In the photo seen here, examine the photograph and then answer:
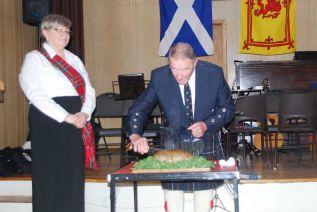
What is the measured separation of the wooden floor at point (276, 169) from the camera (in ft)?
14.2

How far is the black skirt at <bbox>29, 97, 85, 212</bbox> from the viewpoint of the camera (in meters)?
3.19

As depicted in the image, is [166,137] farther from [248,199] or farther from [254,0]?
[254,0]

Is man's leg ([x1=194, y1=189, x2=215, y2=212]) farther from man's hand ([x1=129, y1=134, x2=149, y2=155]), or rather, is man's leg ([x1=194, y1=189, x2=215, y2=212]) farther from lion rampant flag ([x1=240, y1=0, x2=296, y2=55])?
lion rampant flag ([x1=240, y1=0, x2=296, y2=55])

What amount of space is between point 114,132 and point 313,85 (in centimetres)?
330

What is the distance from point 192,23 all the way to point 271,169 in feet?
12.2

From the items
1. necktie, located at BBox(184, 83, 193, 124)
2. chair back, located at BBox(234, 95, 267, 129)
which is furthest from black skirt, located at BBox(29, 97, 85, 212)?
chair back, located at BBox(234, 95, 267, 129)

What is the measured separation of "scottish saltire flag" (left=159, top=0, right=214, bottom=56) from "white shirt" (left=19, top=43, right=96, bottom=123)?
521 cm

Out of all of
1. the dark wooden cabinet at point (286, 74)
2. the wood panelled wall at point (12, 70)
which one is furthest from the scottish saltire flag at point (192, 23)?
the wood panelled wall at point (12, 70)

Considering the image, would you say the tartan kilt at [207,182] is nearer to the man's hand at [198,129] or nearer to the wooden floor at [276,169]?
the man's hand at [198,129]

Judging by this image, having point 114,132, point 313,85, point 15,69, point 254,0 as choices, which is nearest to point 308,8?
point 254,0

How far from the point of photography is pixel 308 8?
347 inches

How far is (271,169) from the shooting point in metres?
5.17

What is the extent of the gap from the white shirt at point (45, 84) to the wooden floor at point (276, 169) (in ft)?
4.76

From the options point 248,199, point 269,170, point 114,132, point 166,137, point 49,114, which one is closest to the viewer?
point 166,137
